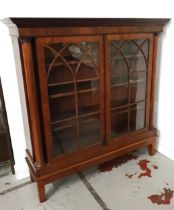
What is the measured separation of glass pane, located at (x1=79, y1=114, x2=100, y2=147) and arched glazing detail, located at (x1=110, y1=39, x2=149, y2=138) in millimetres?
147

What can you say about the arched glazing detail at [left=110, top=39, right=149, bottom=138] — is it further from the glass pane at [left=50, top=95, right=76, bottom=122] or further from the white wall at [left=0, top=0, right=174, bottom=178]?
the glass pane at [left=50, top=95, right=76, bottom=122]

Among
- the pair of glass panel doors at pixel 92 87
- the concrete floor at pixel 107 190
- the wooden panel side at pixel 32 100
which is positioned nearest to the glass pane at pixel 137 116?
the pair of glass panel doors at pixel 92 87

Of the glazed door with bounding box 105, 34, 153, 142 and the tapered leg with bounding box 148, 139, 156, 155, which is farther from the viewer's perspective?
the tapered leg with bounding box 148, 139, 156, 155

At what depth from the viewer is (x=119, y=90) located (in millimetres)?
1718

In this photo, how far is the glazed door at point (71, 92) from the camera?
1.36 metres

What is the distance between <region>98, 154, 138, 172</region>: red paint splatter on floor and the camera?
1.90 metres

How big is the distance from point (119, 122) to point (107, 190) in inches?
21.4

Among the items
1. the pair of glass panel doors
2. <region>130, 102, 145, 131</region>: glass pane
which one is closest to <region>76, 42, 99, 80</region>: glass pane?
the pair of glass panel doors

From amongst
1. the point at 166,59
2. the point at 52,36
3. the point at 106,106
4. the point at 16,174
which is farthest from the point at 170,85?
the point at 16,174

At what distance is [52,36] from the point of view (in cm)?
130

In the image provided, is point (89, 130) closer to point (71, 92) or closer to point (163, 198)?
point (71, 92)
